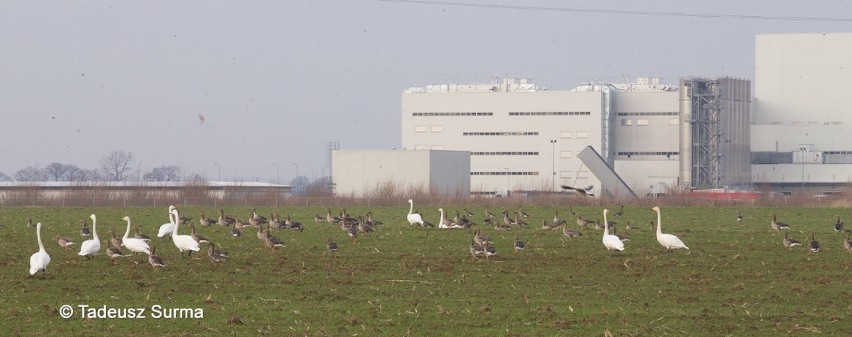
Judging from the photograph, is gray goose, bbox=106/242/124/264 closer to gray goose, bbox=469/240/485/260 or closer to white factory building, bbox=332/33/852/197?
gray goose, bbox=469/240/485/260

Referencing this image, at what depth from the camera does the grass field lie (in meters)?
18.7

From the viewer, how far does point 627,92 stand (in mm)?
127875

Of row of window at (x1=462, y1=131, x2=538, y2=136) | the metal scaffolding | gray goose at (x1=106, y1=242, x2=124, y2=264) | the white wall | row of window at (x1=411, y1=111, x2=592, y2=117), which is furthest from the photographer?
the white wall

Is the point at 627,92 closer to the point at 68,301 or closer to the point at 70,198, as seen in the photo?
the point at 70,198

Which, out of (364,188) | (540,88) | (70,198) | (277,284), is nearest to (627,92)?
(540,88)

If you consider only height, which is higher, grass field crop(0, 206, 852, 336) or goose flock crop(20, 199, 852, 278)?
goose flock crop(20, 199, 852, 278)

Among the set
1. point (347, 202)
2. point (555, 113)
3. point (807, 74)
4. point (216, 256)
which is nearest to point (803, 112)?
point (807, 74)

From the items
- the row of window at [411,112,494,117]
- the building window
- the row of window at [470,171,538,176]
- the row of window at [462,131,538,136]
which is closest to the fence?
the row of window at [470,171,538,176]

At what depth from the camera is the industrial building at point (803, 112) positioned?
4968 inches

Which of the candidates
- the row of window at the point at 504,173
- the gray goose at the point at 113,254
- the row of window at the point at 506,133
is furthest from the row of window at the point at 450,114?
the gray goose at the point at 113,254

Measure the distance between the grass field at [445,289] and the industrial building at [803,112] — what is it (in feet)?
303

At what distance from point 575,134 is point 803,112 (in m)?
23.3

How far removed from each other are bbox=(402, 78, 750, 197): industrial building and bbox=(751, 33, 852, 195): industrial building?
14.2ft

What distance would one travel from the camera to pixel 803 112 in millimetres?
131000
